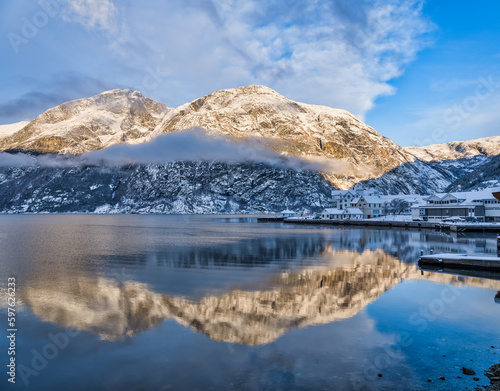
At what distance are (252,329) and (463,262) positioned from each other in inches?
1100

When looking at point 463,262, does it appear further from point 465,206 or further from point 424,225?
point 465,206

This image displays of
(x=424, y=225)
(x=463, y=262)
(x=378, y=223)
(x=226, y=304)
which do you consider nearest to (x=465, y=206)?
(x=424, y=225)

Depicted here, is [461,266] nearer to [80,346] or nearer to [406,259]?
[406,259]

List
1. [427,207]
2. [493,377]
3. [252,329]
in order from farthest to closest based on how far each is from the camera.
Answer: [427,207]
[252,329]
[493,377]

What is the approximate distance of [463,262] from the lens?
35.5 meters

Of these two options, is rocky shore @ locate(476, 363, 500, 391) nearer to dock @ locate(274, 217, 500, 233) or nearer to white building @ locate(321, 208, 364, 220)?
dock @ locate(274, 217, 500, 233)

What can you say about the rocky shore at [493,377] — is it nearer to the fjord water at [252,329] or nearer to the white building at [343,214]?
the fjord water at [252,329]

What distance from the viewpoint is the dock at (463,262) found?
1352 inches

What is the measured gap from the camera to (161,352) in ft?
48.5

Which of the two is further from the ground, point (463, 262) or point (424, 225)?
point (424, 225)

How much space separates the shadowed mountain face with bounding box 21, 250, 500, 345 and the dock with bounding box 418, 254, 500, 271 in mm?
5010

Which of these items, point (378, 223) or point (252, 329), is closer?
point (252, 329)

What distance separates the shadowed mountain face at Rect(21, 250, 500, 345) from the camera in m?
17.9

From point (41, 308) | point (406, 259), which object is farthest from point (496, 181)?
point (41, 308)
